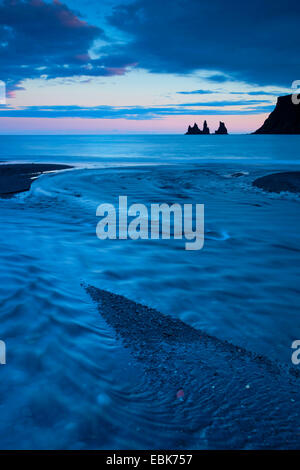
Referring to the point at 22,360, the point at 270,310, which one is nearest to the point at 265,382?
the point at 270,310

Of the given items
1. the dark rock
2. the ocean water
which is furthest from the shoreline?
the dark rock

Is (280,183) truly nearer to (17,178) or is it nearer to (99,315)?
(17,178)

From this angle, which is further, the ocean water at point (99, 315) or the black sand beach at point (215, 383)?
the ocean water at point (99, 315)

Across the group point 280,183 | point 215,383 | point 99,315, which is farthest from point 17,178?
point 215,383

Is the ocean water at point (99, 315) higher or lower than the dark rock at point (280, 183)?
lower

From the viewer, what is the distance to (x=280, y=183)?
17.6 meters

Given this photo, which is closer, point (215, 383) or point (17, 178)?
point (215, 383)

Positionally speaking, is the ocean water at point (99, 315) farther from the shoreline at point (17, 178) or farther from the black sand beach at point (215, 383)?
the shoreline at point (17, 178)

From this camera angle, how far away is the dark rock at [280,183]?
54.0ft

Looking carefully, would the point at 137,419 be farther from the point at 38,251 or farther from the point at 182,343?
the point at 38,251

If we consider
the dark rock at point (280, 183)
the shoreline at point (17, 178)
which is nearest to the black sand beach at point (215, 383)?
the shoreline at point (17, 178)

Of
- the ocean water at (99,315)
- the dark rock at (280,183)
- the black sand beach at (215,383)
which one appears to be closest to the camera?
the black sand beach at (215,383)
